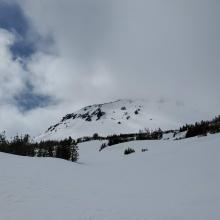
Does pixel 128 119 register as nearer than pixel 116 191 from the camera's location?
No

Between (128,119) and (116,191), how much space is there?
10707cm

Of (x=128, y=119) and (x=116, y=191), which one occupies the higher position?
(x=128, y=119)

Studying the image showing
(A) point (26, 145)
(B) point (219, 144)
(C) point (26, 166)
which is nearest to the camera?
(C) point (26, 166)

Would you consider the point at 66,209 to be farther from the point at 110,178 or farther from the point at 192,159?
the point at 192,159

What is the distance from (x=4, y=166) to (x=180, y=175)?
5786 mm

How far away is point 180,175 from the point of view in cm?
1082

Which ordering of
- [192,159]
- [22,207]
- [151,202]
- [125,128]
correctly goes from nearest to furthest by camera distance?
[22,207] < [151,202] < [192,159] < [125,128]

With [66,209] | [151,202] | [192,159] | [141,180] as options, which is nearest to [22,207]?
[66,209]

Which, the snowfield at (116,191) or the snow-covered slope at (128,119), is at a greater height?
the snow-covered slope at (128,119)

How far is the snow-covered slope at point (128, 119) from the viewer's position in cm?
9907

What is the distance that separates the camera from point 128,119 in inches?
4579

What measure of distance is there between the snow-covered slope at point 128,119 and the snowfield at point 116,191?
76352 millimetres

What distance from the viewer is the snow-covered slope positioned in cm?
9907

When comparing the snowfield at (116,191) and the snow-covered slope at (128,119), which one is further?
the snow-covered slope at (128,119)
